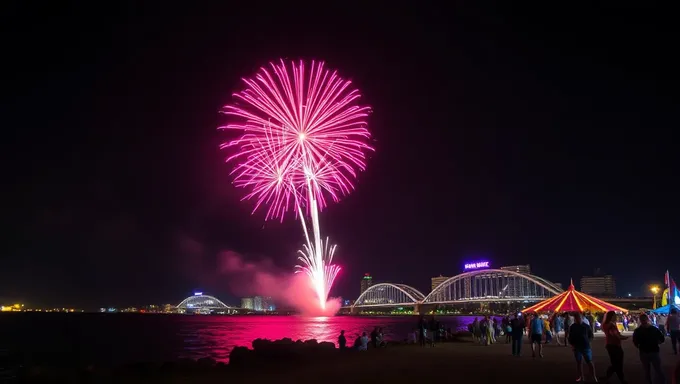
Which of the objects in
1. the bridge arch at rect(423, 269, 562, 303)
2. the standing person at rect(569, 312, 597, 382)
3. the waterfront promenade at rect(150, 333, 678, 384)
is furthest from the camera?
the bridge arch at rect(423, 269, 562, 303)

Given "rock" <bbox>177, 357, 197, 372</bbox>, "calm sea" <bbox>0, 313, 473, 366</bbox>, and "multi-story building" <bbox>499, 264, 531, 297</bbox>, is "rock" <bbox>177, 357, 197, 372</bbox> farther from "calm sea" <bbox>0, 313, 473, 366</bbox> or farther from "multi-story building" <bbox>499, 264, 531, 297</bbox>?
"multi-story building" <bbox>499, 264, 531, 297</bbox>

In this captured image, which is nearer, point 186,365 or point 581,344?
point 581,344

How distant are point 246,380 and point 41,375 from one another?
6496mm

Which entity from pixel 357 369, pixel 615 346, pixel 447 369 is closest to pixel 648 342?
pixel 615 346

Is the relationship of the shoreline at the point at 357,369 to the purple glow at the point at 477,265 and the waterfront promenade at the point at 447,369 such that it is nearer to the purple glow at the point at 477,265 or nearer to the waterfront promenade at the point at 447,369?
the waterfront promenade at the point at 447,369

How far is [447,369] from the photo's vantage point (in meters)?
15.4

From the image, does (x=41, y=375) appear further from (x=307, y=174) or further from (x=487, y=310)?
(x=487, y=310)

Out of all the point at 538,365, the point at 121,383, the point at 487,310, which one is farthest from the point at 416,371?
the point at 487,310

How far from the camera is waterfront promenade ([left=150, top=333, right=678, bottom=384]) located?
1348 cm

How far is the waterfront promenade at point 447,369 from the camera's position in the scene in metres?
13.5

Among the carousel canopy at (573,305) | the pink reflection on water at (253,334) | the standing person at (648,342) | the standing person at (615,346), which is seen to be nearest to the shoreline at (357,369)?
the standing person at (615,346)

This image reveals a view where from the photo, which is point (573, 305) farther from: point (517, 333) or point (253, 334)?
point (253, 334)

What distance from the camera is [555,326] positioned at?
2508 cm

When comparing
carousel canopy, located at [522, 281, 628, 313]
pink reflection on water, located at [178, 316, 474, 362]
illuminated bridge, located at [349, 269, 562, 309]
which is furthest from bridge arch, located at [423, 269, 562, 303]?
carousel canopy, located at [522, 281, 628, 313]
